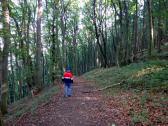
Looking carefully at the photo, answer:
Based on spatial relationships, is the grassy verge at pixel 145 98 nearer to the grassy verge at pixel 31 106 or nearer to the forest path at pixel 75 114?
the forest path at pixel 75 114

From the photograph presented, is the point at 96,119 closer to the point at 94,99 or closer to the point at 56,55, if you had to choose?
the point at 94,99

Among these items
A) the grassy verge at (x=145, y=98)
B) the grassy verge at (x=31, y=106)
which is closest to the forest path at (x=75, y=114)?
the grassy verge at (x=145, y=98)

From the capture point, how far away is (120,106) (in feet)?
42.5

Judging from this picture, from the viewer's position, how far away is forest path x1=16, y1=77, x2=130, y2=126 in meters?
11.0

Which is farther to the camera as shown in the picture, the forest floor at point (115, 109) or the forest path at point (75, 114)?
the forest path at point (75, 114)

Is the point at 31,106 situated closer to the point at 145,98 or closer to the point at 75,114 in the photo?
the point at 75,114

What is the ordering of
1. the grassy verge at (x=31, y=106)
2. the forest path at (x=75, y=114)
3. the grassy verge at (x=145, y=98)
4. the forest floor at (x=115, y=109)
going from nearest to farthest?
the grassy verge at (x=145, y=98) < the forest floor at (x=115, y=109) < the forest path at (x=75, y=114) < the grassy verge at (x=31, y=106)

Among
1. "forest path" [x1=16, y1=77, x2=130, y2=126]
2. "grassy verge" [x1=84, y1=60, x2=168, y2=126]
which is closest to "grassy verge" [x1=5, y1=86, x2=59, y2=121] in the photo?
"forest path" [x1=16, y1=77, x2=130, y2=126]

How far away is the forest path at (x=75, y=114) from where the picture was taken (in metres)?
11.0

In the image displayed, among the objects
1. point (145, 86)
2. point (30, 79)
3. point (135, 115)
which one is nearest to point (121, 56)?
point (30, 79)

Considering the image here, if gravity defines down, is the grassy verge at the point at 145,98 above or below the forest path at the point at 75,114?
above

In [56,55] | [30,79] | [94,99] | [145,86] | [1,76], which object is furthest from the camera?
[56,55]

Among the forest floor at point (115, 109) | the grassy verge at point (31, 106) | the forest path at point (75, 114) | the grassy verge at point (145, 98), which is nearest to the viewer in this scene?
the grassy verge at point (145, 98)

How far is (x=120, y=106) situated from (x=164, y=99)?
1.95 metres
